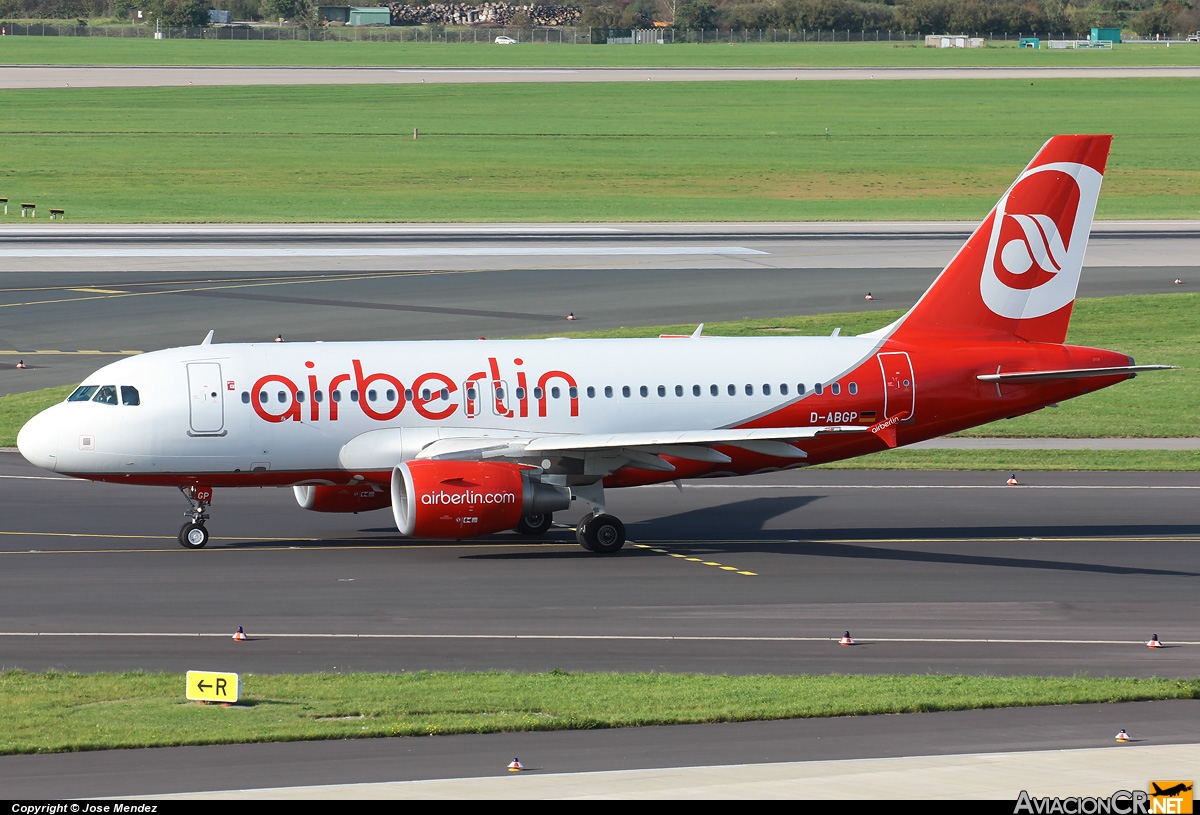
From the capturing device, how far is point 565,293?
7319cm

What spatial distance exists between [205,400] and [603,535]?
29.5 feet

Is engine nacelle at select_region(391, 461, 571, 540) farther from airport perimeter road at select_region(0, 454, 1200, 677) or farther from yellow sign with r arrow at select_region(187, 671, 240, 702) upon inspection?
yellow sign with r arrow at select_region(187, 671, 240, 702)

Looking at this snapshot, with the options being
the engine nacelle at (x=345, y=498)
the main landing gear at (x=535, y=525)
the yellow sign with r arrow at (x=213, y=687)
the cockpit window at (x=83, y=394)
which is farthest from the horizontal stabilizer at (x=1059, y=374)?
the yellow sign with r arrow at (x=213, y=687)

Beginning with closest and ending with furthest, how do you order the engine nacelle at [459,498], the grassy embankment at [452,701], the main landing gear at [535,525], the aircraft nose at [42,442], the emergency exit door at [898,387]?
the grassy embankment at [452,701] < the engine nacelle at [459,498] < the aircraft nose at [42,442] < the emergency exit door at [898,387] < the main landing gear at [535,525]

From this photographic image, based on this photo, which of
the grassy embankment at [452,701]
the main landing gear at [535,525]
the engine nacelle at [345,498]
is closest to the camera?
the grassy embankment at [452,701]

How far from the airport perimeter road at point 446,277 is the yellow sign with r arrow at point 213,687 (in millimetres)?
33783

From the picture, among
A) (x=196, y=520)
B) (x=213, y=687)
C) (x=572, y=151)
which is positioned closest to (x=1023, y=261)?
(x=196, y=520)

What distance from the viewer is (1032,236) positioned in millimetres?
38344

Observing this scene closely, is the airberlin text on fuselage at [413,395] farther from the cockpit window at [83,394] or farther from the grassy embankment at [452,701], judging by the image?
the grassy embankment at [452,701]

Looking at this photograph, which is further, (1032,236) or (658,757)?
(1032,236)

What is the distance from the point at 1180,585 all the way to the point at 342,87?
175075 millimetres

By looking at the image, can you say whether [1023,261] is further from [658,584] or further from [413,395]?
[413,395]

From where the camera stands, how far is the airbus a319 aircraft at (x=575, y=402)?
113ft

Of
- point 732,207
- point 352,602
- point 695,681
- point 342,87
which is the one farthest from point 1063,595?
point 342,87
